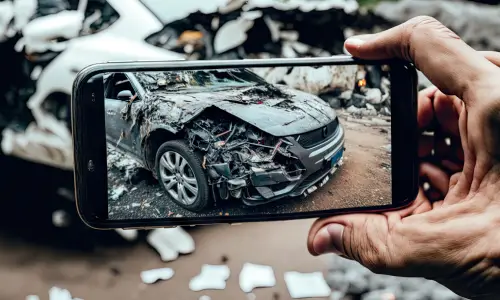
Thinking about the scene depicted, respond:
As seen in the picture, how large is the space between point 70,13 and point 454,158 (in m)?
0.75

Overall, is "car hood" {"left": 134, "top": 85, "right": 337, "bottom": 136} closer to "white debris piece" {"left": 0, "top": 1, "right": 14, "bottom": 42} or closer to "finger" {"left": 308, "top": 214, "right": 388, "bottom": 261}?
"finger" {"left": 308, "top": 214, "right": 388, "bottom": 261}

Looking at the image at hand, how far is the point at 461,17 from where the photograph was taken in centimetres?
93

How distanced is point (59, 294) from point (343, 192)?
63cm

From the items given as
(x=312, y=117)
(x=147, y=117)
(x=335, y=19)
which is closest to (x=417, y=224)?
(x=312, y=117)

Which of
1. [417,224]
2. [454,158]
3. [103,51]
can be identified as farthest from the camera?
[103,51]

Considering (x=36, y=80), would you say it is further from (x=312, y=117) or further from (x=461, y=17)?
(x=461, y=17)

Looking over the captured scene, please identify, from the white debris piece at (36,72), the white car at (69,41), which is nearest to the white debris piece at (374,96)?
the white car at (69,41)

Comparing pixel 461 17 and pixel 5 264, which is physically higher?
pixel 461 17

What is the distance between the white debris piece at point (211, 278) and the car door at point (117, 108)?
43 cm

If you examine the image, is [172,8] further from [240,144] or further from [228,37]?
[240,144]

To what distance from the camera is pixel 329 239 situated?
53 centimetres

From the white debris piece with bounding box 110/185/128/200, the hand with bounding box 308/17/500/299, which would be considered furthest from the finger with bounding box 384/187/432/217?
the white debris piece with bounding box 110/185/128/200

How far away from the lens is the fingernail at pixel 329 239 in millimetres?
521

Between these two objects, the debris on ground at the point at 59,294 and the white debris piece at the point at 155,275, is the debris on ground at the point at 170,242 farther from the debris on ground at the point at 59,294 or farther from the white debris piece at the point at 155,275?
the debris on ground at the point at 59,294
